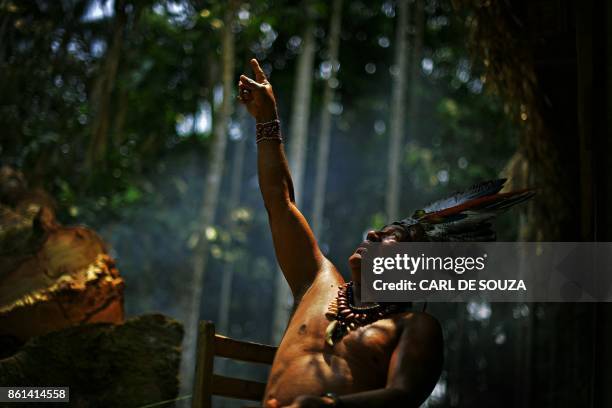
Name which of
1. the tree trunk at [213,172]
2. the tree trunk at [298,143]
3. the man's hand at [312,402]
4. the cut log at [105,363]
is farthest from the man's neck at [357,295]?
the tree trunk at [298,143]

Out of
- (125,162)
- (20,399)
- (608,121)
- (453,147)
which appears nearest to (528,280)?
(608,121)

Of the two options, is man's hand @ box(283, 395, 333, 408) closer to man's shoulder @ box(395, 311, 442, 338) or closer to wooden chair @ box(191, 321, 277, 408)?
man's shoulder @ box(395, 311, 442, 338)

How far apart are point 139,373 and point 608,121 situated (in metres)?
2.67

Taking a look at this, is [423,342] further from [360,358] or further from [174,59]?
[174,59]

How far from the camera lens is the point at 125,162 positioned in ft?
33.2

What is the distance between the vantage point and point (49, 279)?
402 cm

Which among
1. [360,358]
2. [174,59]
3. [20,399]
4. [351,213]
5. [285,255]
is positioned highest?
[174,59]

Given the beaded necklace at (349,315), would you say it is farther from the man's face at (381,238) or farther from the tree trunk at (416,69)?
A: the tree trunk at (416,69)

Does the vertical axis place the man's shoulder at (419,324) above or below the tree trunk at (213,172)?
below

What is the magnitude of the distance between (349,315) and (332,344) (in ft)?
0.47

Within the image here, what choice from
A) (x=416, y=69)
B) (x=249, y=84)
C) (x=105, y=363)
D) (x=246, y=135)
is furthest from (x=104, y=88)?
(x=246, y=135)

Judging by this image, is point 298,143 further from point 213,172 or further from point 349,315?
point 349,315

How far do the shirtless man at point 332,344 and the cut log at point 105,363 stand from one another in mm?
1190

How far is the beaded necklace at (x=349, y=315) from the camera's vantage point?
8.63 feet
